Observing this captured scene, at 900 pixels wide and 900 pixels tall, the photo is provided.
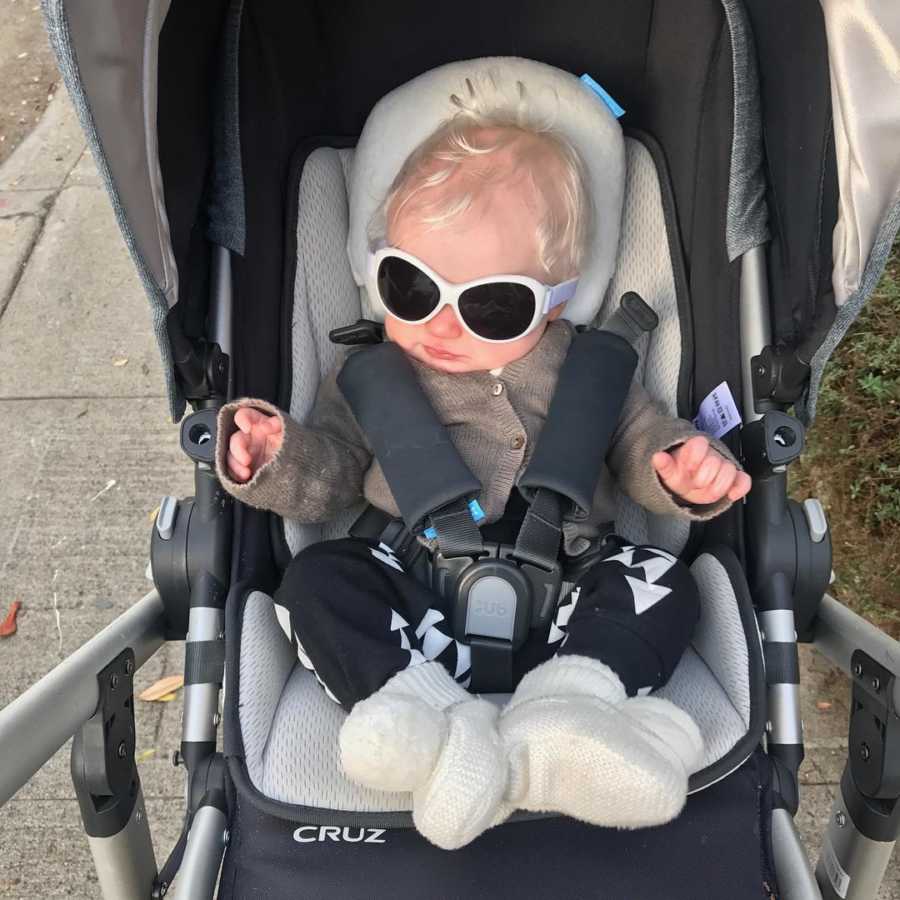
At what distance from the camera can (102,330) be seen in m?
2.93

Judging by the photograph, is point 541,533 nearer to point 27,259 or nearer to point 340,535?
point 340,535

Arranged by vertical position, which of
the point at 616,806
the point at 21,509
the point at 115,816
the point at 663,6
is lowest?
the point at 21,509

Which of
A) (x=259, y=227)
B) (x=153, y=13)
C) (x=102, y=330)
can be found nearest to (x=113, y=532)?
(x=102, y=330)

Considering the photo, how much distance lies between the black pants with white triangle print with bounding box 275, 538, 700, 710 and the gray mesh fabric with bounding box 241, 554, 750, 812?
45 mm

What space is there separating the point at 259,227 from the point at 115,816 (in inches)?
38.6

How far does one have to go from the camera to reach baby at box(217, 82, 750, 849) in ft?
3.56

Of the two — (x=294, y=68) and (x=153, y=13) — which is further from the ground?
(x=153, y=13)

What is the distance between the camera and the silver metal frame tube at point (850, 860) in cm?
130

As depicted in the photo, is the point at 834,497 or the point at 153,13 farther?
the point at 834,497

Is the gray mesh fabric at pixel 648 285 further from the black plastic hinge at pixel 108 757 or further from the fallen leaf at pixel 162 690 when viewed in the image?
the fallen leaf at pixel 162 690

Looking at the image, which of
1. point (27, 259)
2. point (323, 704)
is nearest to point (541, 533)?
point (323, 704)

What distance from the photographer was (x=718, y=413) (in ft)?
5.20

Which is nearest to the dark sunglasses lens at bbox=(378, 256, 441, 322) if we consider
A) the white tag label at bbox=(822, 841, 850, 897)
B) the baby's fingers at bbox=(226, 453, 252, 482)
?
the baby's fingers at bbox=(226, 453, 252, 482)

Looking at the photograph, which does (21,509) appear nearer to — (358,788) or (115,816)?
(115,816)
